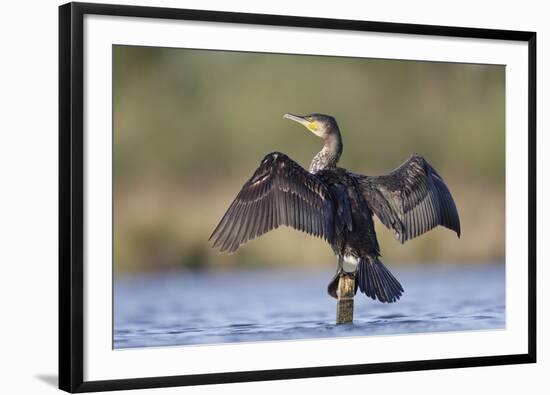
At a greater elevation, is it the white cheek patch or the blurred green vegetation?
the blurred green vegetation

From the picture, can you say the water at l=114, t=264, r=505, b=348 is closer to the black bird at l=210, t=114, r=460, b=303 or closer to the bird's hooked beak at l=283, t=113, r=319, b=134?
the black bird at l=210, t=114, r=460, b=303

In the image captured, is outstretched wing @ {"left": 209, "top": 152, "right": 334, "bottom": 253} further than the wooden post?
No

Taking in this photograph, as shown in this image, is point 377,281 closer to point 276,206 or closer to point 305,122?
point 276,206

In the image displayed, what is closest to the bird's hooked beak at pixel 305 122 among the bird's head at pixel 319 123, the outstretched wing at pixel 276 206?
the bird's head at pixel 319 123

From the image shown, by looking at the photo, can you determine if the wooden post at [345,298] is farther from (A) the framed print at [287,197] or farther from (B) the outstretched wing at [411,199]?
(B) the outstretched wing at [411,199]

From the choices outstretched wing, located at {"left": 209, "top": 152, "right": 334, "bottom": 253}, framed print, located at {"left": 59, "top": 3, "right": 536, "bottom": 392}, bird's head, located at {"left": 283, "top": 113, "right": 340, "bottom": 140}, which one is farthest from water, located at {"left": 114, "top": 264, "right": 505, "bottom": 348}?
bird's head, located at {"left": 283, "top": 113, "right": 340, "bottom": 140}

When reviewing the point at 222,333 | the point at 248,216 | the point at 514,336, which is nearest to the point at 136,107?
the point at 248,216

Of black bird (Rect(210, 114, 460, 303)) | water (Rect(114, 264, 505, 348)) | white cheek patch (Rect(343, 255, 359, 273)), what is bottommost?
water (Rect(114, 264, 505, 348))

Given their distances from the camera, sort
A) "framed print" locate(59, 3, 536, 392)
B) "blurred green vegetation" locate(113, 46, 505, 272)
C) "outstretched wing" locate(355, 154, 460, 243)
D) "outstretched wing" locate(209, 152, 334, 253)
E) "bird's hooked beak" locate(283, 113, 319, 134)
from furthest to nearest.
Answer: "outstretched wing" locate(355, 154, 460, 243), "bird's hooked beak" locate(283, 113, 319, 134), "outstretched wing" locate(209, 152, 334, 253), "blurred green vegetation" locate(113, 46, 505, 272), "framed print" locate(59, 3, 536, 392)
